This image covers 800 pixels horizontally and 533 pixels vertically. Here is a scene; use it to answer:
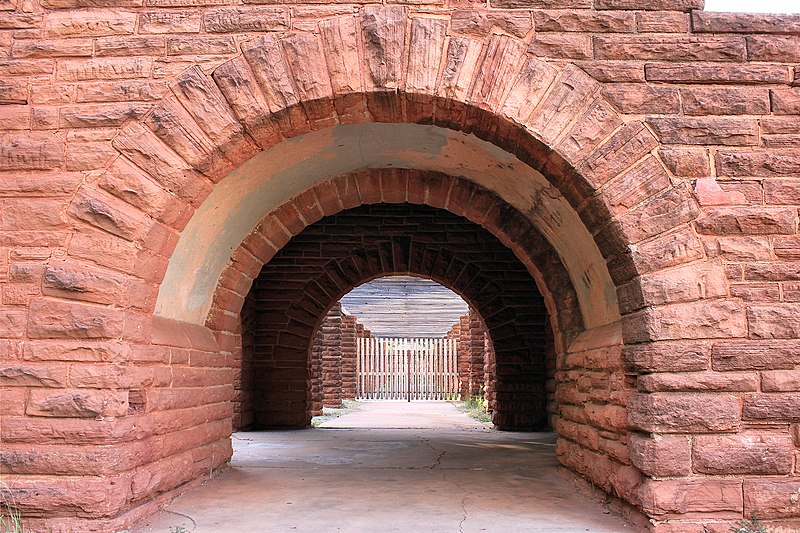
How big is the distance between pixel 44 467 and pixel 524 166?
11.3 ft

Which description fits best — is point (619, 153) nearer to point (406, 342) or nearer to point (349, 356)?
point (349, 356)

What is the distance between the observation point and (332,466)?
6.32m

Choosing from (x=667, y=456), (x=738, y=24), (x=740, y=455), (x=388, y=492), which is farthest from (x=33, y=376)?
(x=738, y=24)

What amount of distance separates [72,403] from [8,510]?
0.62 meters

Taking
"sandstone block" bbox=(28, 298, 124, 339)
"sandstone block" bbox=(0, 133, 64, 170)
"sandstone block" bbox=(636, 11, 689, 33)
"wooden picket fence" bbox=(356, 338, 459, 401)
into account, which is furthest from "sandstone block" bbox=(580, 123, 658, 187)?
"wooden picket fence" bbox=(356, 338, 459, 401)

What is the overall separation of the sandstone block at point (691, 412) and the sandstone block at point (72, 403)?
9.50 feet

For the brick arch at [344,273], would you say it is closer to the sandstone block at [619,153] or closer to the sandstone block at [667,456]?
the sandstone block at [619,153]

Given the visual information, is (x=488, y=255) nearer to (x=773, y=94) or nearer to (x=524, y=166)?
(x=524, y=166)

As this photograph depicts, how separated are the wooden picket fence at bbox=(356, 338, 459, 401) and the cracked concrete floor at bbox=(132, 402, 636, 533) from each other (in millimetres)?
15259

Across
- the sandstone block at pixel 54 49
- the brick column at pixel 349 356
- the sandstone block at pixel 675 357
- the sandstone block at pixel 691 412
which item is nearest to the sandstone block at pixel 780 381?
the sandstone block at pixel 691 412

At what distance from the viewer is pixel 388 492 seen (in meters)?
4.97

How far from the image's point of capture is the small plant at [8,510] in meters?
3.53

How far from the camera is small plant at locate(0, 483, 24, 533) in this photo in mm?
3525

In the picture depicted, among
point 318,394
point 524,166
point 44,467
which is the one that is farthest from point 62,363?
point 318,394
